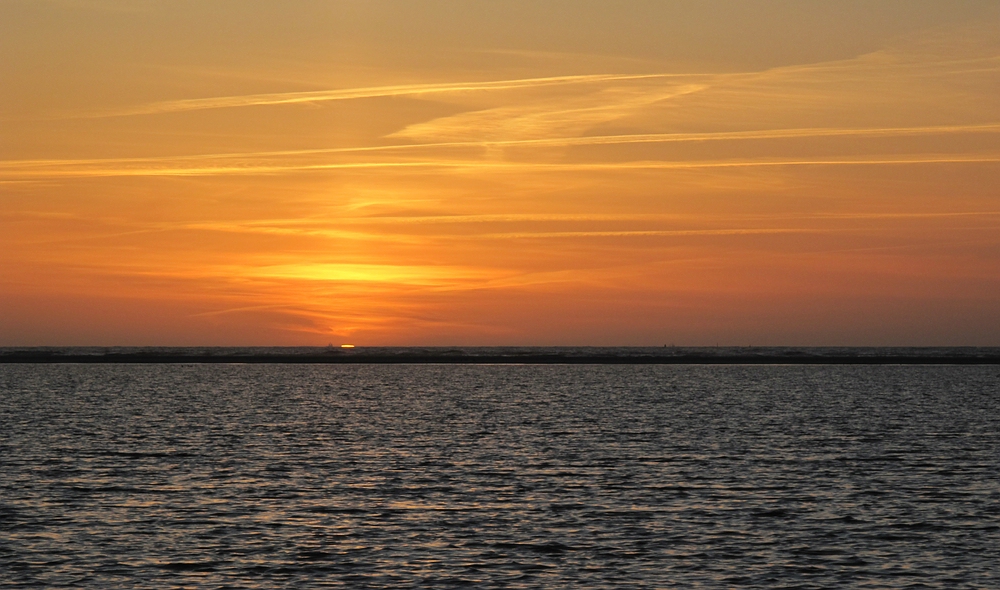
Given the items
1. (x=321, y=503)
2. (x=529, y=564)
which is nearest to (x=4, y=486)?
(x=321, y=503)

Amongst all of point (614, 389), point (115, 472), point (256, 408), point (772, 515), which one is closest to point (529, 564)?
point (772, 515)

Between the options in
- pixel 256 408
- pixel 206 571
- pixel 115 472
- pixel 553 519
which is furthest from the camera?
pixel 256 408

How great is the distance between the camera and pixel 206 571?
3659 cm

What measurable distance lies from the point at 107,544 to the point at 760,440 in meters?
53.2

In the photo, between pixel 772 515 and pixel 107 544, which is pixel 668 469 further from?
pixel 107 544

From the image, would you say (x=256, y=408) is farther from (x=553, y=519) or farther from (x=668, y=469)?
(x=553, y=519)

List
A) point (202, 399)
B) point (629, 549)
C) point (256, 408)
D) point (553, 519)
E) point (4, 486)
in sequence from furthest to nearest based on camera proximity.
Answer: point (202, 399) < point (256, 408) < point (4, 486) < point (553, 519) < point (629, 549)

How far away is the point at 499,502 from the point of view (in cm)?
5103

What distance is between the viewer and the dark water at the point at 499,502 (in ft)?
121

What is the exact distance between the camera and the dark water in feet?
121

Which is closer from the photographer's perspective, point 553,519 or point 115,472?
point 553,519

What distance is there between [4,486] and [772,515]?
34.2m

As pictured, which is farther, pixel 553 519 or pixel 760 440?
pixel 760 440

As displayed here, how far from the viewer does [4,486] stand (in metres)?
54.9
